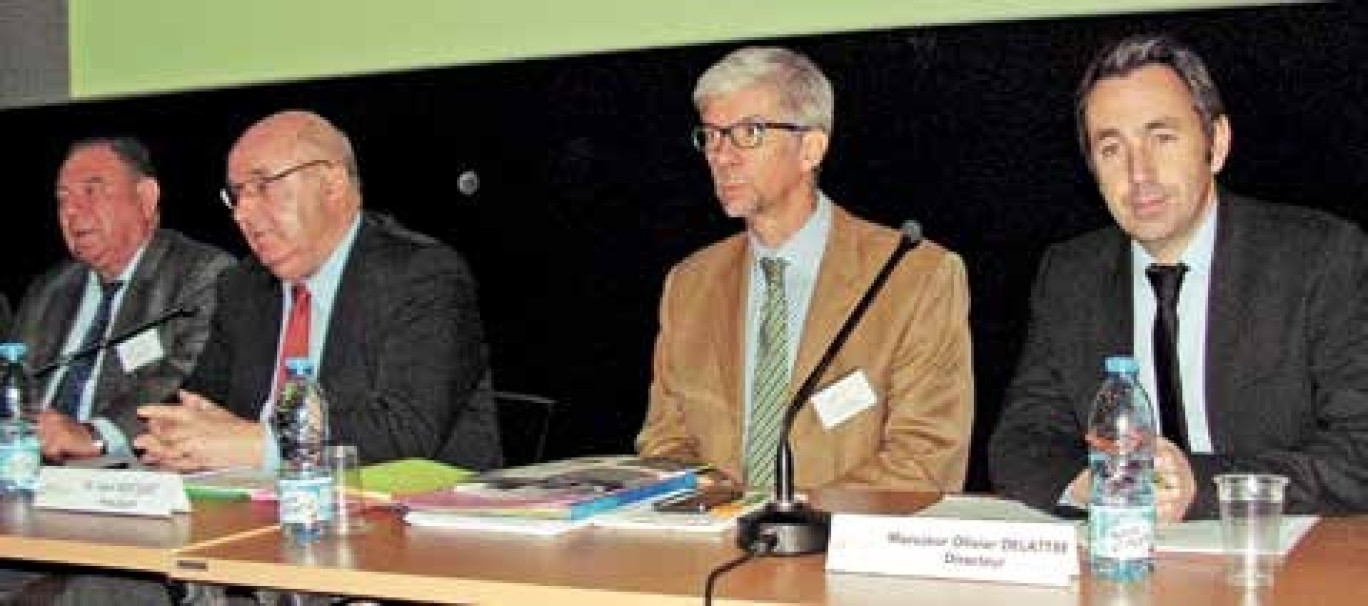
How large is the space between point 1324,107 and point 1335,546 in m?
1.38

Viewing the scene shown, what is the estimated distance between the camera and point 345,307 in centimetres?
313

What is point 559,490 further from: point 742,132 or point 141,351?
point 141,351

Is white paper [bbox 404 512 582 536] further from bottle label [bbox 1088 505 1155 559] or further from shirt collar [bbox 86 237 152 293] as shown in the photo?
shirt collar [bbox 86 237 152 293]

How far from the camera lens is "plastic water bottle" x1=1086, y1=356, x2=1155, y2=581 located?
178 centimetres

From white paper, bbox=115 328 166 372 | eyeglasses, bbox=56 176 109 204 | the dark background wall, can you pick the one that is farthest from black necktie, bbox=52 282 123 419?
the dark background wall

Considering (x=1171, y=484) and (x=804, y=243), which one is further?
(x=804, y=243)

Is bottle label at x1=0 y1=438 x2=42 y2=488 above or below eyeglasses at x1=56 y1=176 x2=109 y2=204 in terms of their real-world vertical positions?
below

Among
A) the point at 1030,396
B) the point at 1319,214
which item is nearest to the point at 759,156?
the point at 1030,396

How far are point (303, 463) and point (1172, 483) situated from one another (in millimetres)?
1169

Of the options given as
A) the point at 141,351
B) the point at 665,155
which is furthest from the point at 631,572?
the point at 141,351

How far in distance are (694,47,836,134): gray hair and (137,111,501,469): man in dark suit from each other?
2.05ft

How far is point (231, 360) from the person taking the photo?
337 centimetres

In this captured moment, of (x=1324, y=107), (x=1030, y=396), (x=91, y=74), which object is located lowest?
(x=1030, y=396)

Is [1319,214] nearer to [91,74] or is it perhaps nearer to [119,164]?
[119,164]
